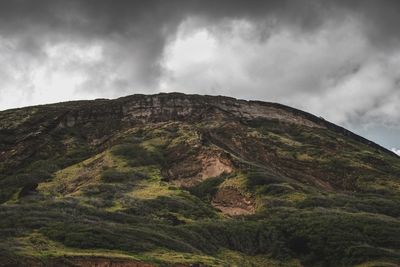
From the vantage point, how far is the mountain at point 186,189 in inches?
2601

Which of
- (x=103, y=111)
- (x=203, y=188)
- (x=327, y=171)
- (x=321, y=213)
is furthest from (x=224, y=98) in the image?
(x=321, y=213)

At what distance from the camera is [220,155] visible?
12281cm

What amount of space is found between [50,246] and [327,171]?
3488 inches

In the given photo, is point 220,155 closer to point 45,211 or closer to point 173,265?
point 45,211

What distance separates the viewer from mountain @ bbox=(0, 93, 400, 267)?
6606 centimetres

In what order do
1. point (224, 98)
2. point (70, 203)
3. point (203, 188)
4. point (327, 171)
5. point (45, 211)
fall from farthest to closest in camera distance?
point (224, 98)
point (327, 171)
point (203, 188)
point (70, 203)
point (45, 211)

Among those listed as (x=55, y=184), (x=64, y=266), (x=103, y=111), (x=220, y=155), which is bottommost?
(x=64, y=266)

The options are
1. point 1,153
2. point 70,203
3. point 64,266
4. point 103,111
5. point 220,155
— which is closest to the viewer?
point 64,266

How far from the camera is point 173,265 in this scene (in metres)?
58.2

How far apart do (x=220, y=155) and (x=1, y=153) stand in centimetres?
6363

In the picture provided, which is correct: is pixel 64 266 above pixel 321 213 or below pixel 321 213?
below

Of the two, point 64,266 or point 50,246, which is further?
point 50,246

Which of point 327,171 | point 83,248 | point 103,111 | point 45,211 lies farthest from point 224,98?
point 83,248

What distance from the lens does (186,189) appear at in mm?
115000
